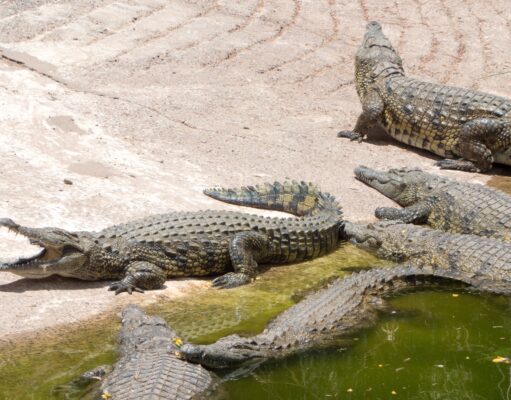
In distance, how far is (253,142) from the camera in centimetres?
1142

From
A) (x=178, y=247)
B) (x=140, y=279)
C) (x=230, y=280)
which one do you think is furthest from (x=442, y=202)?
(x=140, y=279)

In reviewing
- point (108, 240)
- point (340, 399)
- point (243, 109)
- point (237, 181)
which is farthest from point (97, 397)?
point (243, 109)

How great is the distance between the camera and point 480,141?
38.0 feet

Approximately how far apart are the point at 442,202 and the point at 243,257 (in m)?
2.85

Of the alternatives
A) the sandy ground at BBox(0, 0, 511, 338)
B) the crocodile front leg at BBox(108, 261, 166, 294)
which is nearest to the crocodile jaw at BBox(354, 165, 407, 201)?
the sandy ground at BBox(0, 0, 511, 338)

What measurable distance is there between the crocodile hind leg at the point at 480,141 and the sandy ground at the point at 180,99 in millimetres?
247

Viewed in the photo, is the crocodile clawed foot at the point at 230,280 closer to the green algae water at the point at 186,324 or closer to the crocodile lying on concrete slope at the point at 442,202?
the green algae water at the point at 186,324

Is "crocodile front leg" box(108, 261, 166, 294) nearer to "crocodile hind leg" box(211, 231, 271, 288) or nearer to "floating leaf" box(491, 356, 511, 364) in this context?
"crocodile hind leg" box(211, 231, 271, 288)

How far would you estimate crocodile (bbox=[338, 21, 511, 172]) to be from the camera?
37.9 feet

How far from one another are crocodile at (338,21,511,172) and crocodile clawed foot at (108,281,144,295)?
5143mm

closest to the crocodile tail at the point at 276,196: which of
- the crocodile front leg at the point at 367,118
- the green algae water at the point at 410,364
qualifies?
the green algae water at the point at 410,364

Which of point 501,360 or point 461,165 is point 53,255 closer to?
point 501,360

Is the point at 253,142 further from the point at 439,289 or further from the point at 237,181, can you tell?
the point at 439,289

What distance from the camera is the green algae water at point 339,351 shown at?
6.32 meters
